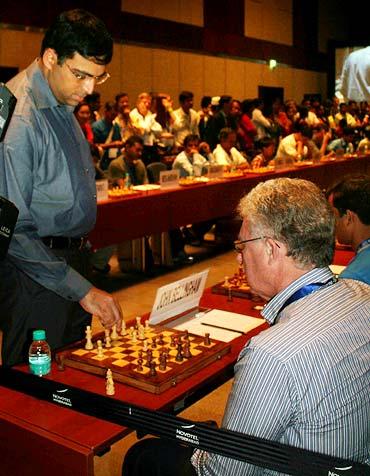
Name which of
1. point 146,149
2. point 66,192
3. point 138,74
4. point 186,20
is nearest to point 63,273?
point 66,192

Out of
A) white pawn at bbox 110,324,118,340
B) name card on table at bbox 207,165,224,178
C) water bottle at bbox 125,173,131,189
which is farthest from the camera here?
name card on table at bbox 207,165,224,178

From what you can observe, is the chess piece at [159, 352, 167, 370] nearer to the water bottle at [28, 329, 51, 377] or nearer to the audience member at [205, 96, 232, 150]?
the water bottle at [28, 329, 51, 377]

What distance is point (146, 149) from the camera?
7.54 metres

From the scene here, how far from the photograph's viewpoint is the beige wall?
27.3ft

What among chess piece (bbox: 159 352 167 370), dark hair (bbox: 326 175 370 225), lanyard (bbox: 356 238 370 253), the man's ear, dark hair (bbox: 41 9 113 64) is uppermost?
dark hair (bbox: 41 9 113 64)

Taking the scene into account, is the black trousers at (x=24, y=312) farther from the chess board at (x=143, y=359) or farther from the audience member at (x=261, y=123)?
the audience member at (x=261, y=123)

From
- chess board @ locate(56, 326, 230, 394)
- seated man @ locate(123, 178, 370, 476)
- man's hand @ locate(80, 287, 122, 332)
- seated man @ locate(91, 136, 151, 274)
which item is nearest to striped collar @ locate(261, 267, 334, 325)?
seated man @ locate(123, 178, 370, 476)

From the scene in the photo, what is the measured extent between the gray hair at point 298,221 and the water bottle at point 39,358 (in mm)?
674

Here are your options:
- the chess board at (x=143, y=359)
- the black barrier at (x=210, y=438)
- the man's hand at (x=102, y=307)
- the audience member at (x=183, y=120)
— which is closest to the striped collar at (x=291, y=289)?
the black barrier at (x=210, y=438)

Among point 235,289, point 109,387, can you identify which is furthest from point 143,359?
point 235,289

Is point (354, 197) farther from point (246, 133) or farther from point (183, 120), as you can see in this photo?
point (246, 133)

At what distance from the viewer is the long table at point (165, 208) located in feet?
15.1

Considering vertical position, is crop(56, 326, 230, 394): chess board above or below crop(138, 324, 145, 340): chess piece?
below

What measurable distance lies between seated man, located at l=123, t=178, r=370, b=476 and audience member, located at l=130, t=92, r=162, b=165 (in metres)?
6.20
